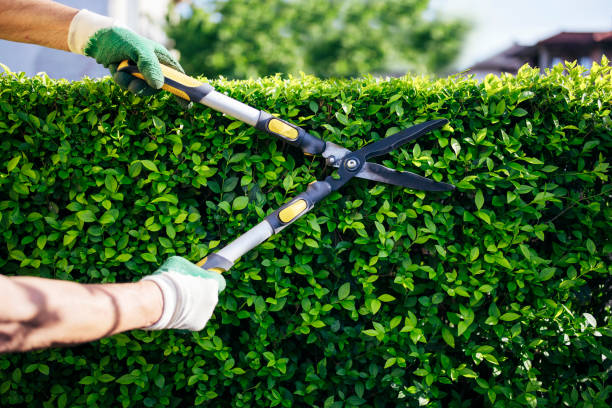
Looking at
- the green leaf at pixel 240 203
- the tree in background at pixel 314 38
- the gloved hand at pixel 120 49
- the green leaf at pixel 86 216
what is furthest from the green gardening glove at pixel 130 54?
the tree in background at pixel 314 38

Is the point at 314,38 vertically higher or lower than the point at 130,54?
lower

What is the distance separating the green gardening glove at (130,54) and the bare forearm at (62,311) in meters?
0.96

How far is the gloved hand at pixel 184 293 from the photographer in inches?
62.6

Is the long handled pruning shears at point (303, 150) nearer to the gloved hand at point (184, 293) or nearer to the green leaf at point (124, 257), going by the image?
the gloved hand at point (184, 293)

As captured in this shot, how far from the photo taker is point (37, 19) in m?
2.20

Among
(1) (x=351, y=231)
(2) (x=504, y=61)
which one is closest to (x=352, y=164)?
(1) (x=351, y=231)

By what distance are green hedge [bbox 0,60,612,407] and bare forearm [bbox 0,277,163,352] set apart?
70cm

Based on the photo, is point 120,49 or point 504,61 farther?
point 504,61

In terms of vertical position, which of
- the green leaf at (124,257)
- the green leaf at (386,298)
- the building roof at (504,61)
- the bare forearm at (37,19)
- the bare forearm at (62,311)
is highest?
the bare forearm at (37,19)

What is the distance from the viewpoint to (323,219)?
212cm

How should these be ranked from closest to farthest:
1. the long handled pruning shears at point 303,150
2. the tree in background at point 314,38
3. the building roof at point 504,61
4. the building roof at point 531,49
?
the long handled pruning shears at point 303,150, the building roof at point 531,49, the building roof at point 504,61, the tree in background at point 314,38

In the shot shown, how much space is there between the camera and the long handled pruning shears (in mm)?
1949

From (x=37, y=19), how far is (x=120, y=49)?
2.32 feet

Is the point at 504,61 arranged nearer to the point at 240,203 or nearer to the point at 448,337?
the point at 448,337
